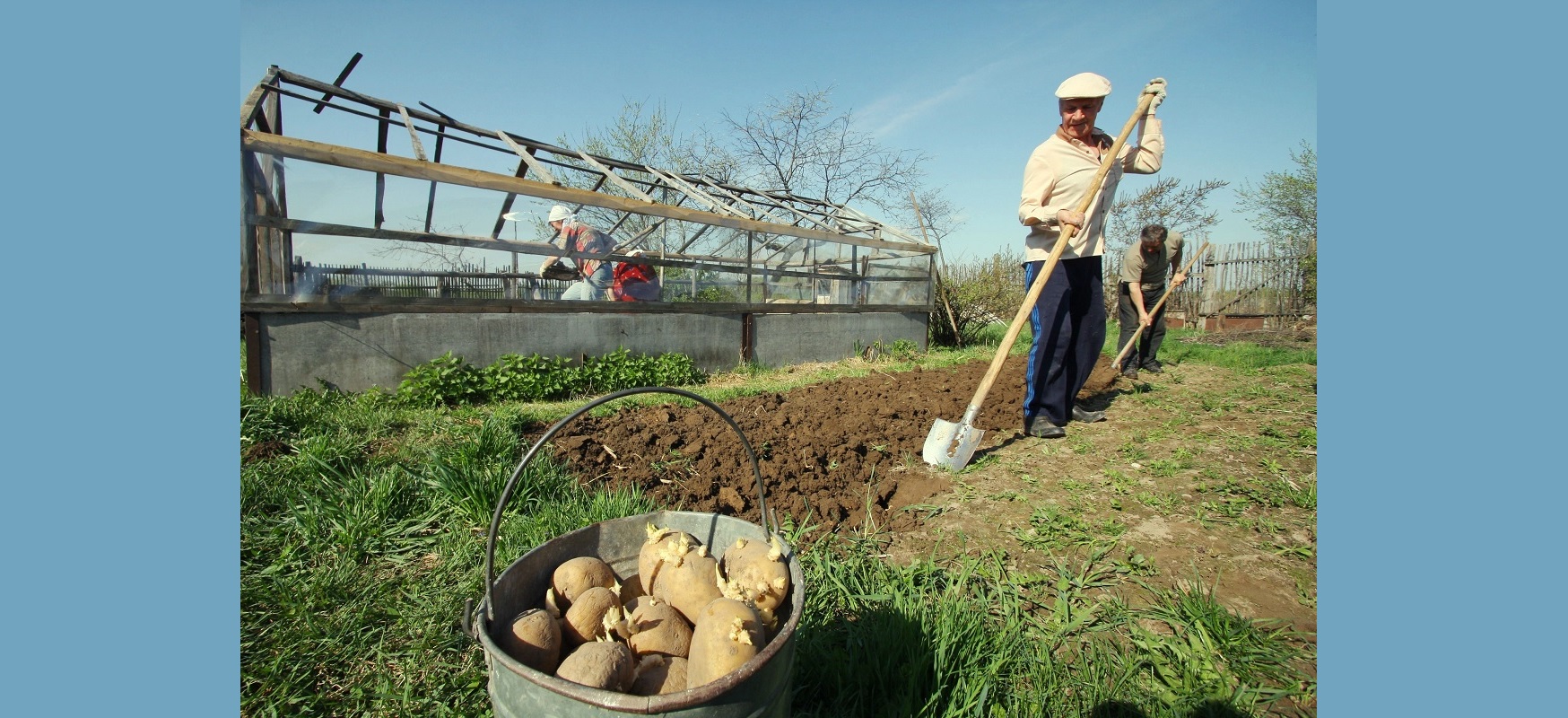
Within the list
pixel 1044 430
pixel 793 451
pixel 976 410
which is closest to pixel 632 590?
pixel 793 451

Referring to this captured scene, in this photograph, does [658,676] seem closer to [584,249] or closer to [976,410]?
[976,410]

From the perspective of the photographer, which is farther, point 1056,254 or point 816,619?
point 1056,254

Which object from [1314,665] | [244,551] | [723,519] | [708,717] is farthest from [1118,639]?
[244,551]

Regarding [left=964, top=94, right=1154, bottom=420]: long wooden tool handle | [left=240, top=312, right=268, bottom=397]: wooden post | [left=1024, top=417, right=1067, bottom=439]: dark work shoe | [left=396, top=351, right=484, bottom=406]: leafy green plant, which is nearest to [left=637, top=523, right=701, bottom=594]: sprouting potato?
[left=964, top=94, right=1154, bottom=420]: long wooden tool handle

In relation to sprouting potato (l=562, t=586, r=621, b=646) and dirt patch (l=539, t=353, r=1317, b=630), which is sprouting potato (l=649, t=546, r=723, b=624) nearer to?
sprouting potato (l=562, t=586, r=621, b=646)

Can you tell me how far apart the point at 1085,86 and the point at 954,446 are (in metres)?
2.20

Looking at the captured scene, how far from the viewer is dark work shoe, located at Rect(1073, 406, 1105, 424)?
4543 millimetres

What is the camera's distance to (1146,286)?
6.77 m

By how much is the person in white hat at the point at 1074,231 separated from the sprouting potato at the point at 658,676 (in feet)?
10.4

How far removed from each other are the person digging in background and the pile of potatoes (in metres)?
6.41

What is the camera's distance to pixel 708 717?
1090 millimetres

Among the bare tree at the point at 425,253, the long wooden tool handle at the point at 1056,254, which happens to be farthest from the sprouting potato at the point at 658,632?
the bare tree at the point at 425,253

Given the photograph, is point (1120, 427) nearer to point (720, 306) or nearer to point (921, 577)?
point (921, 577)

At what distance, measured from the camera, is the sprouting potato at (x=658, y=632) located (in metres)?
1.31
